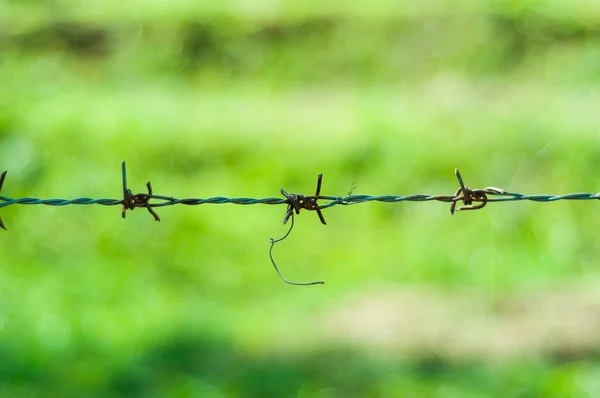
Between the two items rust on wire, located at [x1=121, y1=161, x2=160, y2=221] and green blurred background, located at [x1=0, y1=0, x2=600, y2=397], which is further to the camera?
green blurred background, located at [x1=0, y1=0, x2=600, y2=397]

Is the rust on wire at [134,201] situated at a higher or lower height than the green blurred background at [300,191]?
lower

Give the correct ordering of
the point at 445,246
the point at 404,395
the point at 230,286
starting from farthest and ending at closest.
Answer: the point at 445,246 < the point at 230,286 < the point at 404,395

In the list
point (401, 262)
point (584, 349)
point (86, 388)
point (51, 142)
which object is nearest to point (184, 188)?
point (51, 142)

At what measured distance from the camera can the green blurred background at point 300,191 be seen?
4719 mm

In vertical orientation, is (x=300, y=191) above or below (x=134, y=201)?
above

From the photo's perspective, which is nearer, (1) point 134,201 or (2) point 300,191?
(1) point 134,201

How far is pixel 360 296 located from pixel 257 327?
65cm

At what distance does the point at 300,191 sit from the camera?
674 centimetres

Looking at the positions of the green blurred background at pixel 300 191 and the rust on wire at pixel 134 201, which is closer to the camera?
the rust on wire at pixel 134 201

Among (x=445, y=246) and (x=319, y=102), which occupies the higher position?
(x=319, y=102)

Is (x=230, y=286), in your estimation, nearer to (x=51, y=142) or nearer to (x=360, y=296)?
(x=360, y=296)

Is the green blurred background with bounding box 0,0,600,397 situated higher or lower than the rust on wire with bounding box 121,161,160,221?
higher

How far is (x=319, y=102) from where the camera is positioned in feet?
26.7

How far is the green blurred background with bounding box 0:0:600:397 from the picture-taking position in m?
4.72
